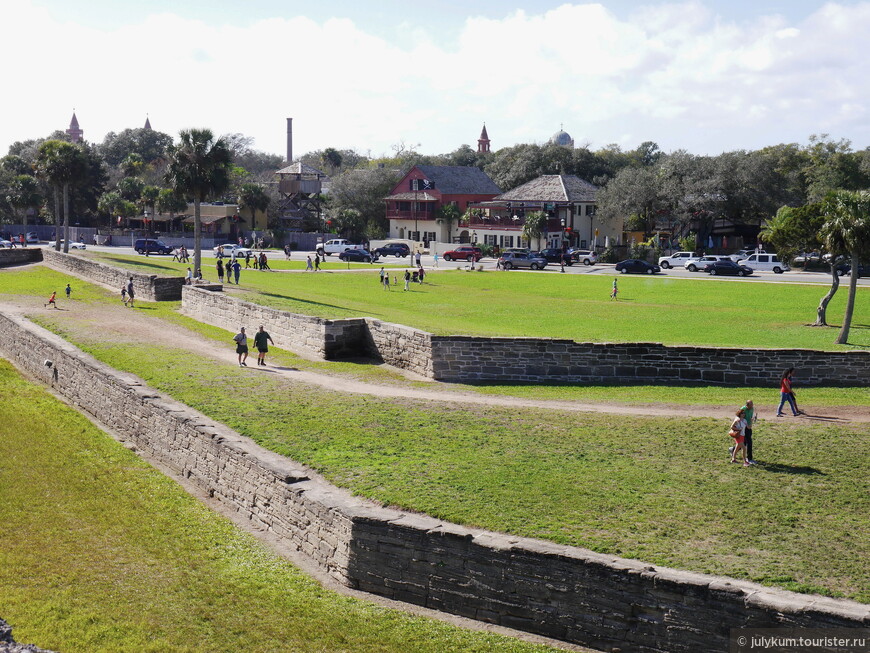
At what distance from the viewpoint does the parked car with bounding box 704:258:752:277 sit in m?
56.8

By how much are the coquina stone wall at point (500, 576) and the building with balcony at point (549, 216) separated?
64089 mm

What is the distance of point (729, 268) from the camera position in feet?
187

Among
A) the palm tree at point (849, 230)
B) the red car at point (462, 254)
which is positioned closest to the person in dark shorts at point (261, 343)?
the palm tree at point (849, 230)

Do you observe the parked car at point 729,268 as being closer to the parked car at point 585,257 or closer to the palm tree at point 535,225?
the parked car at point 585,257

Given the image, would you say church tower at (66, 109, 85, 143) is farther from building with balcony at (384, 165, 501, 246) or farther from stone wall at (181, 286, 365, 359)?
stone wall at (181, 286, 365, 359)

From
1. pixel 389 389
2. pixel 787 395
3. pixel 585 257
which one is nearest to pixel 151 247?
pixel 585 257

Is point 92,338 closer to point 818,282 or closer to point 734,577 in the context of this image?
point 734,577

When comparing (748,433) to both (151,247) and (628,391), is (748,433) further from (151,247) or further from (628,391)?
(151,247)

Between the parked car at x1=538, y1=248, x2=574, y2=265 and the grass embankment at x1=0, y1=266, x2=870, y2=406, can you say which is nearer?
the grass embankment at x1=0, y1=266, x2=870, y2=406

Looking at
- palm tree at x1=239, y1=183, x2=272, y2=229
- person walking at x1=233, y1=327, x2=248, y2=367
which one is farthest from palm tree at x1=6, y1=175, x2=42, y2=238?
person walking at x1=233, y1=327, x2=248, y2=367

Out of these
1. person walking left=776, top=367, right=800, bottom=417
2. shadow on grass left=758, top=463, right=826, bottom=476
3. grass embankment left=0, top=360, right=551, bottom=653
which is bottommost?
grass embankment left=0, top=360, right=551, bottom=653

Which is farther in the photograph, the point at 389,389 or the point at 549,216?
the point at 549,216

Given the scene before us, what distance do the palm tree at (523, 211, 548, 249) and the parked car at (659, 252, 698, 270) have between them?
43.4 feet

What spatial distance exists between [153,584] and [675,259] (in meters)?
56.5
